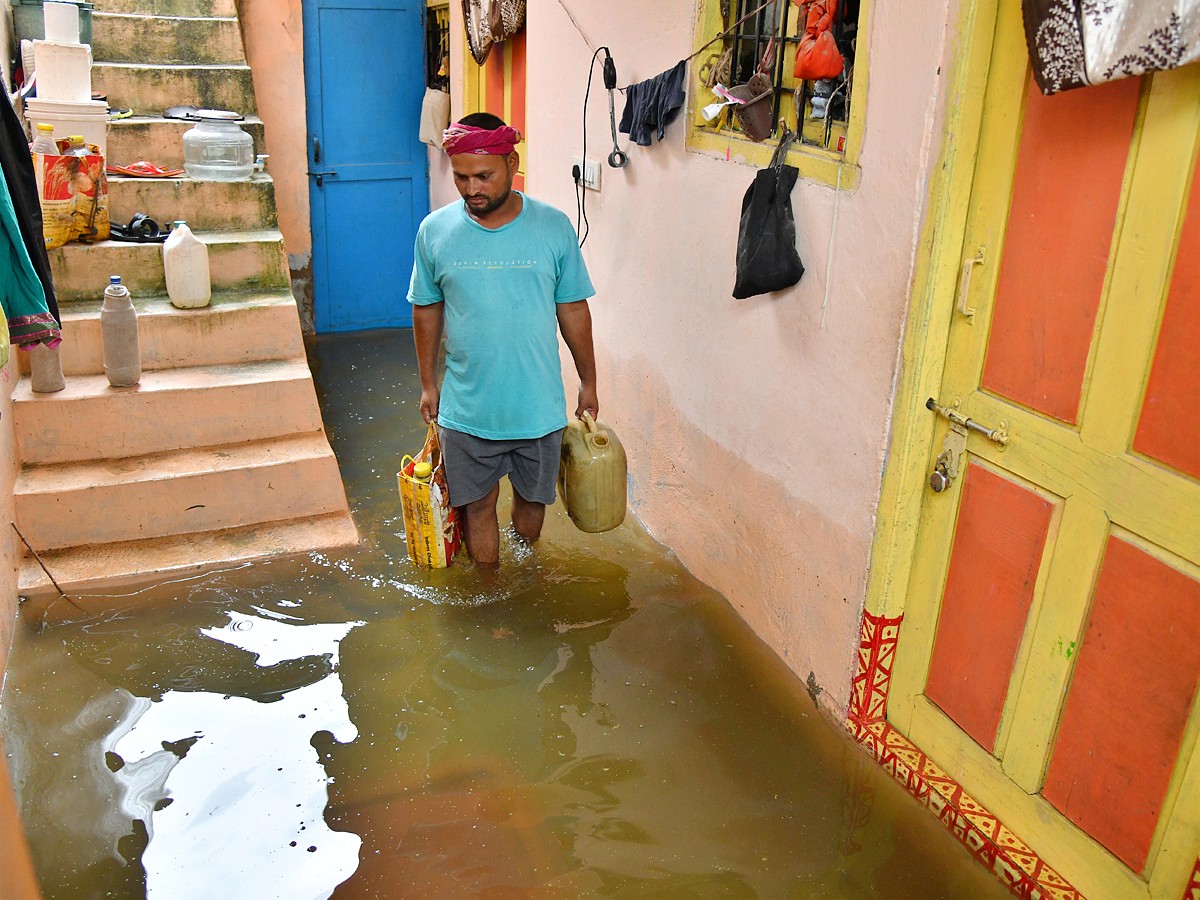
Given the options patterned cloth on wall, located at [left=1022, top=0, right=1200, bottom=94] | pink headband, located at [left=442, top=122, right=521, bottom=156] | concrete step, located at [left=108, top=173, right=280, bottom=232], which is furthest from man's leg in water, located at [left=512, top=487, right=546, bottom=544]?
patterned cloth on wall, located at [left=1022, top=0, right=1200, bottom=94]

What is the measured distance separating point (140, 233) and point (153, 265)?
0.21 meters

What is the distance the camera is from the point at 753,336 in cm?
362

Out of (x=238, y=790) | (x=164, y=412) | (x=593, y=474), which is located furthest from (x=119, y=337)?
(x=238, y=790)

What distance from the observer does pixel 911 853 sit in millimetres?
2799

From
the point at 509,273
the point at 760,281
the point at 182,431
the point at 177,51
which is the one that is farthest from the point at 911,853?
the point at 177,51

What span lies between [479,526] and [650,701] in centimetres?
108

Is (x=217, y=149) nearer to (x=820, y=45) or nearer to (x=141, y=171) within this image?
(x=141, y=171)

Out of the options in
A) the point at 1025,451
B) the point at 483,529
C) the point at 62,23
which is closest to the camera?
the point at 1025,451

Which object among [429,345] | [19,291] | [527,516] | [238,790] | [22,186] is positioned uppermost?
[22,186]

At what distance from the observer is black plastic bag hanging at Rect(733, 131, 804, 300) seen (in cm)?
326

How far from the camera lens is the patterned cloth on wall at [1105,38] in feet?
6.30

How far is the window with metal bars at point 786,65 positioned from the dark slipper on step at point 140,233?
2995 millimetres

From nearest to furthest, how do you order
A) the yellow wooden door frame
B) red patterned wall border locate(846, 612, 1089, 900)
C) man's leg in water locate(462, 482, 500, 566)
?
the yellow wooden door frame, red patterned wall border locate(846, 612, 1089, 900), man's leg in water locate(462, 482, 500, 566)

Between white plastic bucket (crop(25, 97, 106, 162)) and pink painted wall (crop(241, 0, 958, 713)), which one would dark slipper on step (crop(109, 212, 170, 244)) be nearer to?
white plastic bucket (crop(25, 97, 106, 162))
